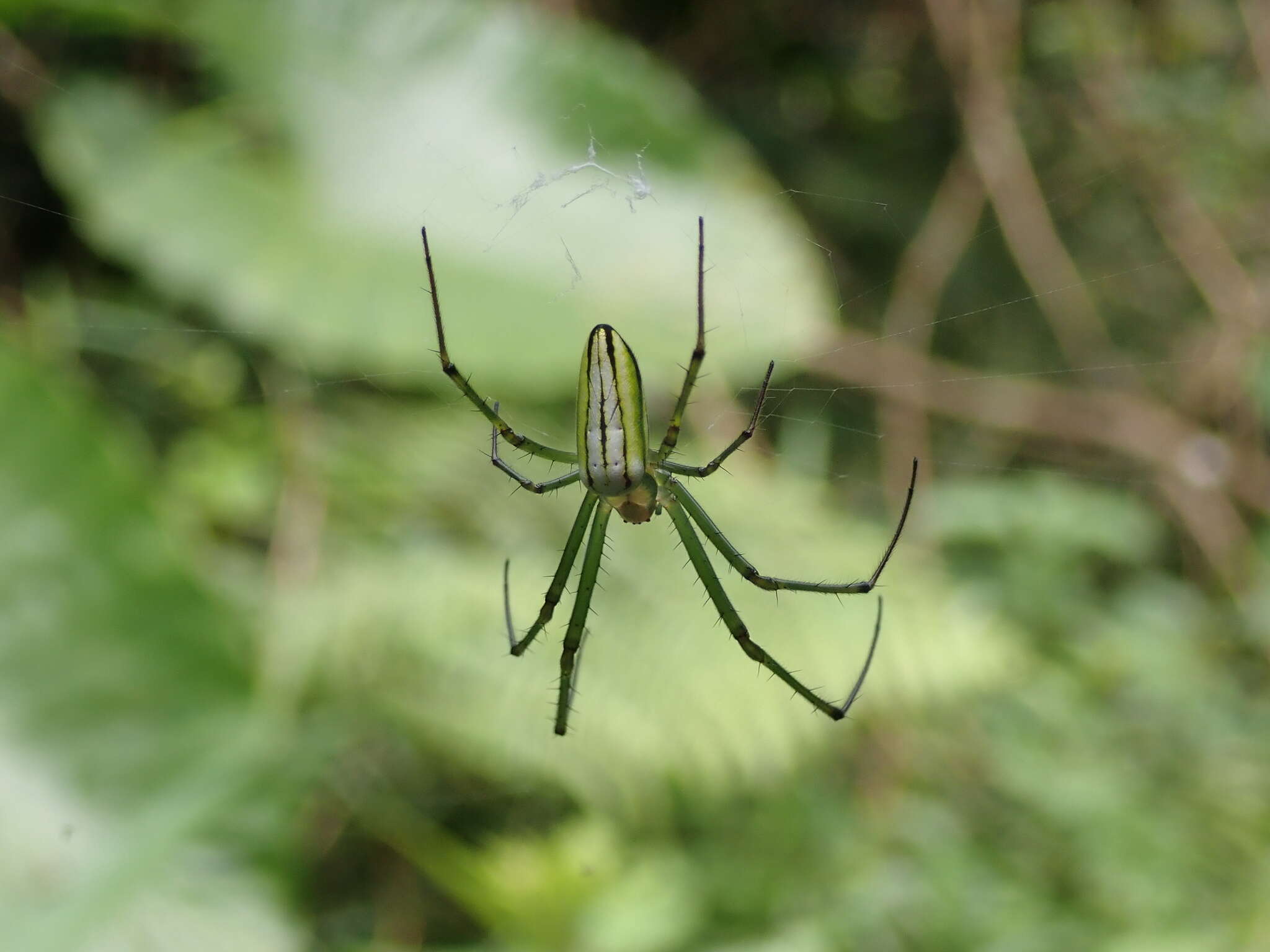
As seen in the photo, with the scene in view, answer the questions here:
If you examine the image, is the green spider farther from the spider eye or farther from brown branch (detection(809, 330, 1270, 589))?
brown branch (detection(809, 330, 1270, 589))

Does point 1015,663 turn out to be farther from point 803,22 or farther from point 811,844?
point 803,22

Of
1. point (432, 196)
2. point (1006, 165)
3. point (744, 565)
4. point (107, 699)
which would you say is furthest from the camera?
point (1006, 165)

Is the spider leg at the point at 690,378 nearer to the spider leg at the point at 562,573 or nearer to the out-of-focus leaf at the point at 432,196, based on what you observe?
the spider leg at the point at 562,573

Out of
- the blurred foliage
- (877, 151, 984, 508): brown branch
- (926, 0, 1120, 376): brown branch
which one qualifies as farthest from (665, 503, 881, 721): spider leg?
(926, 0, 1120, 376): brown branch

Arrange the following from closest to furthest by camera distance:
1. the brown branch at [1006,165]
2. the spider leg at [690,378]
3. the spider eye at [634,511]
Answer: the spider leg at [690,378] < the spider eye at [634,511] < the brown branch at [1006,165]

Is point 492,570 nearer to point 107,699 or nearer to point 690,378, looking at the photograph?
point 107,699

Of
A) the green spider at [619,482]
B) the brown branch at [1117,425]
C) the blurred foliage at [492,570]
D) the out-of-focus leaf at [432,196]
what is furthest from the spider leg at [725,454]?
the brown branch at [1117,425]

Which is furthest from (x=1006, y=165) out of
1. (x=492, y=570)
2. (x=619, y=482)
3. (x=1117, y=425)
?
(x=619, y=482)

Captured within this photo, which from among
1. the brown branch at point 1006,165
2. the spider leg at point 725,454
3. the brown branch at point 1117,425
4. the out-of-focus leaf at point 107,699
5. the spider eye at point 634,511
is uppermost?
the brown branch at point 1006,165
